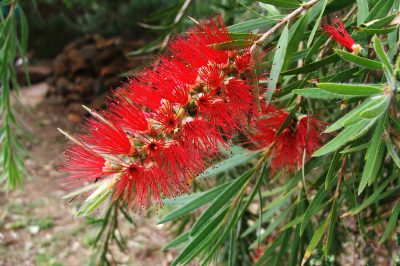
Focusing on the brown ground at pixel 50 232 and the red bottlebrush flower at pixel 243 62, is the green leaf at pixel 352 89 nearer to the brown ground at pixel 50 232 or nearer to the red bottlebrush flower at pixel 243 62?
the red bottlebrush flower at pixel 243 62

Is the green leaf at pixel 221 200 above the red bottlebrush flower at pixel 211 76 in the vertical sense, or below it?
below

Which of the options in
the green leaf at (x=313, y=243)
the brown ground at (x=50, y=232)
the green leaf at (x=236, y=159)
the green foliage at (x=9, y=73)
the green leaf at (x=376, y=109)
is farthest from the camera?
the brown ground at (x=50, y=232)

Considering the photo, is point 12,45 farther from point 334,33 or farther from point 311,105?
point 334,33

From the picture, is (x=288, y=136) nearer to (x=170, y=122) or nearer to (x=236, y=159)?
(x=236, y=159)

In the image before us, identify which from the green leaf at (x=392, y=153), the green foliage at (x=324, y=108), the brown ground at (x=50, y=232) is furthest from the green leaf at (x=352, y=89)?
the brown ground at (x=50, y=232)

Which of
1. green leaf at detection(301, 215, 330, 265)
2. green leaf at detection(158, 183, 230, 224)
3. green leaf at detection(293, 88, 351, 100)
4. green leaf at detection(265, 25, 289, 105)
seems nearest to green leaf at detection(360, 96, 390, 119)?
green leaf at detection(293, 88, 351, 100)

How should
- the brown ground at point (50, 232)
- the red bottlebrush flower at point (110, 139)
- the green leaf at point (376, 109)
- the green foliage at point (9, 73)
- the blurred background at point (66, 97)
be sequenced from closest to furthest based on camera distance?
the green leaf at point (376, 109) → the red bottlebrush flower at point (110, 139) → the green foliage at point (9, 73) → the blurred background at point (66, 97) → the brown ground at point (50, 232)

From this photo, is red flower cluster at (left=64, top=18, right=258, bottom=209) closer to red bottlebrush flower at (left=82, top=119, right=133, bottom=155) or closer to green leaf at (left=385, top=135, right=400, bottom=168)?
red bottlebrush flower at (left=82, top=119, right=133, bottom=155)
